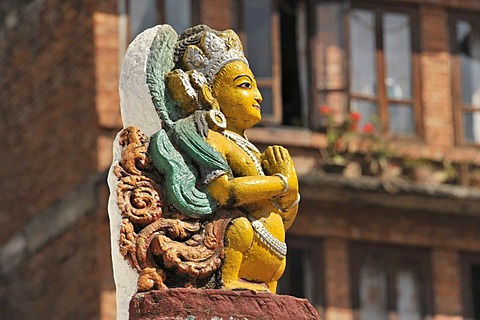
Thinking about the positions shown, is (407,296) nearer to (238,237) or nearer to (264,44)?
(264,44)

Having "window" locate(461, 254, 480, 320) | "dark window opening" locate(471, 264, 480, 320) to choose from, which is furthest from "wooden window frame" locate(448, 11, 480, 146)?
"dark window opening" locate(471, 264, 480, 320)

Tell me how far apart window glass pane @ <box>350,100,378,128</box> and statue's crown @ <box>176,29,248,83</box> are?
15.8m

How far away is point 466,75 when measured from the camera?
26828mm

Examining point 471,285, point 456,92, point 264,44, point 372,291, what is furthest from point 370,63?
point 471,285

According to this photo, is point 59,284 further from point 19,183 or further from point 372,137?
point 372,137

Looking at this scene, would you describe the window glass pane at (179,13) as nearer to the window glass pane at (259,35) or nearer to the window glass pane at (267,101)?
the window glass pane at (259,35)

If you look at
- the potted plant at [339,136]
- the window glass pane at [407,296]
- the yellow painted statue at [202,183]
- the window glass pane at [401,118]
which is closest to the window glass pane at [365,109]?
the window glass pane at [401,118]

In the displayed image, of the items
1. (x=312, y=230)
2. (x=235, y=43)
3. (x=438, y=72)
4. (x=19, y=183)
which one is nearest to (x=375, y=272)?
(x=312, y=230)

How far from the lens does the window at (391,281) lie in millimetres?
25469

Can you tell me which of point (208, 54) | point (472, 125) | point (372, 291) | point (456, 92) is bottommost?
point (372, 291)

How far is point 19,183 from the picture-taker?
26.1 meters

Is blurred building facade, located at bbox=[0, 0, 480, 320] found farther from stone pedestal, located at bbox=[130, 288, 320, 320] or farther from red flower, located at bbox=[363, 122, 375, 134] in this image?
stone pedestal, located at bbox=[130, 288, 320, 320]

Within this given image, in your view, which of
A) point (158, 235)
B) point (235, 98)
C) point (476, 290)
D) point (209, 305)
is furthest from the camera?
point (476, 290)

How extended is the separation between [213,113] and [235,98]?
0.21 metres
